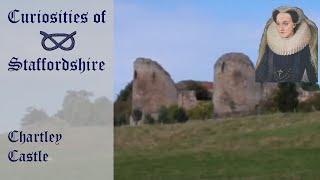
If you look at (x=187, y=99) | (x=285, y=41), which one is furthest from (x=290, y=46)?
(x=187, y=99)

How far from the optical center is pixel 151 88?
28.8 meters

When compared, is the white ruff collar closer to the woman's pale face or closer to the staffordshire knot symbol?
the woman's pale face

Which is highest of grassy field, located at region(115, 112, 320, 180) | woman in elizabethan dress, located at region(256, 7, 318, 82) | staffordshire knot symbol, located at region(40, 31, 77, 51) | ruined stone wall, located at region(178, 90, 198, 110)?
woman in elizabethan dress, located at region(256, 7, 318, 82)

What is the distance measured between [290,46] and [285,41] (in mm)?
305

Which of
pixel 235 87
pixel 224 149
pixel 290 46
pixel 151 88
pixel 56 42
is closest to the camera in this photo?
pixel 56 42

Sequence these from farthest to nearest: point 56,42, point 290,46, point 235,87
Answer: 1. point 235,87
2. point 290,46
3. point 56,42

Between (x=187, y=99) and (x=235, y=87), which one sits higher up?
(x=235, y=87)

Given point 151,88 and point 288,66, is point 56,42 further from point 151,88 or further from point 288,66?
point 151,88

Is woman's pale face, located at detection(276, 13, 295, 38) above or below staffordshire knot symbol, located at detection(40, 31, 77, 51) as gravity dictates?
above

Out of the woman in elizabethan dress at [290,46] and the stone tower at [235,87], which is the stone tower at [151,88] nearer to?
the stone tower at [235,87]

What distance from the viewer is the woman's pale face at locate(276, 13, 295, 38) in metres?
26.9

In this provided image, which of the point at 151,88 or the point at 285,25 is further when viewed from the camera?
the point at 151,88

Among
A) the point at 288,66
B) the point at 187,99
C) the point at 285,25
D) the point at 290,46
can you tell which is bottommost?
the point at 187,99

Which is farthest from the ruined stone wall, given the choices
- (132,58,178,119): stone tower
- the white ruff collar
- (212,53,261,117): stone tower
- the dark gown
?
the white ruff collar
